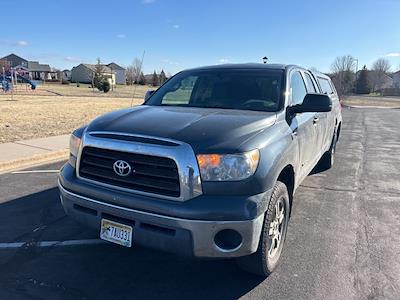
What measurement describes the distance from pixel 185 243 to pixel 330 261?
1.75 meters

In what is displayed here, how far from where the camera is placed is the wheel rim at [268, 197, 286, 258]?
3.50m

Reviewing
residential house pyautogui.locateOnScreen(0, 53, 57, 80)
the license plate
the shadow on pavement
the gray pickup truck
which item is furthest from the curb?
residential house pyautogui.locateOnScreen(0, 53, 57, 80)

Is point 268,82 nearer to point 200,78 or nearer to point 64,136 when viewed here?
point 200,78

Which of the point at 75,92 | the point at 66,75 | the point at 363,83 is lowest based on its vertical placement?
the point at 75,92

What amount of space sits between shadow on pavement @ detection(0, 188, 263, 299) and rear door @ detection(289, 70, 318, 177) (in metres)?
1.53

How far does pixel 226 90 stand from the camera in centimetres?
462

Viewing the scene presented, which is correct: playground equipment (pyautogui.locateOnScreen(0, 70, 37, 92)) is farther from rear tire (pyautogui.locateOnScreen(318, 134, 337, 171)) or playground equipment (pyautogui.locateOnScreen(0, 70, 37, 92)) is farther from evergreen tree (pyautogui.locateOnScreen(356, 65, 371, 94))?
evergreen tree (pyautogui.locateOnScreen(356, 65, 371, 94))

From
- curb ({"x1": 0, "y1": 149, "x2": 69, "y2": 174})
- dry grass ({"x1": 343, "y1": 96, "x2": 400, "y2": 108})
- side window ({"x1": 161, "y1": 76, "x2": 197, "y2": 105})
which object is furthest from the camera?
dry grass ({"x1": 343, "y1": 96, "x2": 400, "y2": 108})

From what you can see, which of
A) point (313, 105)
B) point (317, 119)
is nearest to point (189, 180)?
point (313, 105)

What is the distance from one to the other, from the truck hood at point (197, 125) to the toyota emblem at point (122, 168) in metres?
0.27

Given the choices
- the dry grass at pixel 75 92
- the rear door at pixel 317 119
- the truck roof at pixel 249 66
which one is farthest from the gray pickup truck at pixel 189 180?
the dry grass at pixel 75 92

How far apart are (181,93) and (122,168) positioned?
1980 mm

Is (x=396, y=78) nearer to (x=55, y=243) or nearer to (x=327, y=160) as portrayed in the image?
(x=327, y=160)

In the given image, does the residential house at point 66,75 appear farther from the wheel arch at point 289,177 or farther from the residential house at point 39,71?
the wheel arch at point 289,177
